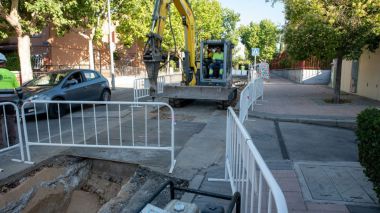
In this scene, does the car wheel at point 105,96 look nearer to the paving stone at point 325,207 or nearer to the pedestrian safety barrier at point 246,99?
the pedestrian safety barrier at point 246,99

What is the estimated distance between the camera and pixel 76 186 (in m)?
5.24

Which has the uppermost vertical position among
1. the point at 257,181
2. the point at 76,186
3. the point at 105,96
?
the point at 257,181

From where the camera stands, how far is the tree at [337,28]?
10305mm

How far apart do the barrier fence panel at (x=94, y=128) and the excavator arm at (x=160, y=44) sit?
111 centimetres

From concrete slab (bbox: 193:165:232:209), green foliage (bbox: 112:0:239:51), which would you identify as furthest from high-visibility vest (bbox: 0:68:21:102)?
green foliage (bbox: 112:0:239:51)

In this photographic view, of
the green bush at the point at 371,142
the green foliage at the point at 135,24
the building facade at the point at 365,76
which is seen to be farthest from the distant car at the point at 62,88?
the green foliage at the point at 135,24

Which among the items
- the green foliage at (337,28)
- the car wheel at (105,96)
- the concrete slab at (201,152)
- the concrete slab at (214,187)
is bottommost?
the concrete slab at (214,187)

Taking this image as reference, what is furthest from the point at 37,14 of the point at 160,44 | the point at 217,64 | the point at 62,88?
the point at 160,44

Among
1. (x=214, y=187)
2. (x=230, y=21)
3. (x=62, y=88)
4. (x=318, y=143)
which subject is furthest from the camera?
(x=230, y=21)

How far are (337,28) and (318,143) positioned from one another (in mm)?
5832

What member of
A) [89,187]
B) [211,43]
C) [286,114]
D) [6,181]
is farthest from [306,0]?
[6,181]

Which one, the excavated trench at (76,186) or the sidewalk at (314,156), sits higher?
the sidewalk at (314,156)

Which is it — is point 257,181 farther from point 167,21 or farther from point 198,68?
point 167,21

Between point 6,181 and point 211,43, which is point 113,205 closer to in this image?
point 6,181
